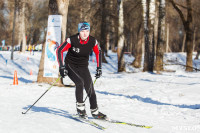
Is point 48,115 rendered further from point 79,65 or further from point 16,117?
point 79,65

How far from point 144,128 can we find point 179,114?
1.98m

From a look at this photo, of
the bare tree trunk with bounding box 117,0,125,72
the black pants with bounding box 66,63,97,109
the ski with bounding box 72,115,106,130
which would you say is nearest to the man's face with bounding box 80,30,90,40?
the black pants with bounding box 66,63,97,109

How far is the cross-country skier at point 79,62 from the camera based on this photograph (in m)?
5.09

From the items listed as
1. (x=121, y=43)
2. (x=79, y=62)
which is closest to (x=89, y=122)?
(x=79, y=62)

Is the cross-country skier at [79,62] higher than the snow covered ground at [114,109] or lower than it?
higher

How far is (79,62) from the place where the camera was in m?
5.24

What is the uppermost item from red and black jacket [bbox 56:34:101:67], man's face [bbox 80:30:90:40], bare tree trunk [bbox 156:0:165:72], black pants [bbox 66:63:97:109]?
bare tree trunk [bbox 156:0:165:72]

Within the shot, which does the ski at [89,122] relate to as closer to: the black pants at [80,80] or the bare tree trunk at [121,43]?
the black pants at [80,80]

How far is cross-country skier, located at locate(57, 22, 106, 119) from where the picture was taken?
5.09 metres

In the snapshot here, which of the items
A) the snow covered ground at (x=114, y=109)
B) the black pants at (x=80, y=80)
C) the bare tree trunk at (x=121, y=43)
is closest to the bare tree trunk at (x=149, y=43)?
the bare tree trunk at (x=121, y=43)

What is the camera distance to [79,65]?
17.2ft

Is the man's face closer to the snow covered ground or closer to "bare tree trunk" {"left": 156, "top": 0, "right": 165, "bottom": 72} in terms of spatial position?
the snow covered ground

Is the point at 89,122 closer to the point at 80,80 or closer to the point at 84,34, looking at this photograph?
the point at 80,80

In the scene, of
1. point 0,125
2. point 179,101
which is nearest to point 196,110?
point 179,101
